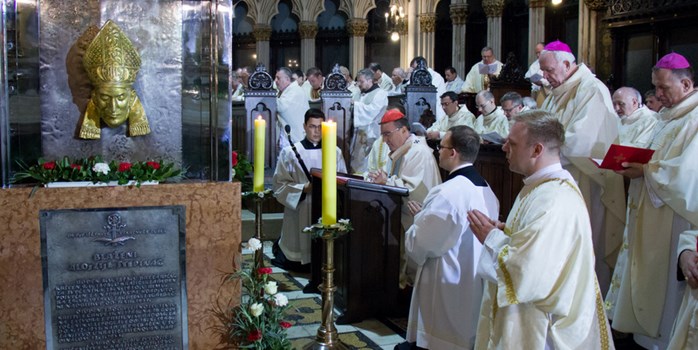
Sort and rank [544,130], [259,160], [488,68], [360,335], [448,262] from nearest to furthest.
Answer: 1. [544,130]
2. [259,160]
3. [448,262]
4. [360,335]
5. [488,68]

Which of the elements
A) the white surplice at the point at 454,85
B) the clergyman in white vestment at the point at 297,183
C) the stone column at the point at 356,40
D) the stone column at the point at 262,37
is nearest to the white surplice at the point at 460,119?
the clergyman in white vestment at the point at 297,183

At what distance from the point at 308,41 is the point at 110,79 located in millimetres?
16923

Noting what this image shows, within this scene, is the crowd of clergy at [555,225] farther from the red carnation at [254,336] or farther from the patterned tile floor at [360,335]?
the red carnation at [254,336]

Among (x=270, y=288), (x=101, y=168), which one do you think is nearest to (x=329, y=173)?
(x=270, y=288)

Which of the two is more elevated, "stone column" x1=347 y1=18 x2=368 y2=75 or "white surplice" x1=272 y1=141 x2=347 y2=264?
"stone column" x1=347 y1=18 x2=368 y2=75

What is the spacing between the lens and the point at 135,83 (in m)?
3.37

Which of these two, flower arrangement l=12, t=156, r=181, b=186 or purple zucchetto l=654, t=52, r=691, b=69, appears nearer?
flower arrangement l=12, t=156, r=181, b=186

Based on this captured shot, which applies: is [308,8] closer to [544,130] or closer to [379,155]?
[379,155]

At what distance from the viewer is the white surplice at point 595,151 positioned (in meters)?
5.02

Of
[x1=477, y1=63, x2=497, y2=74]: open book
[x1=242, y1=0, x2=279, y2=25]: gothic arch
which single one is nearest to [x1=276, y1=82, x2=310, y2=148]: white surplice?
[x1=477, y1=63, x2=497, y2=74]: open book

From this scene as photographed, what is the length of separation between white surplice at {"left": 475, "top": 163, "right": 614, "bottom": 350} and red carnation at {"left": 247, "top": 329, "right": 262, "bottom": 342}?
1.06 meters

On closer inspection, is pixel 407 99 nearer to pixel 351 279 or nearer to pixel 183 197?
pixel 351 279

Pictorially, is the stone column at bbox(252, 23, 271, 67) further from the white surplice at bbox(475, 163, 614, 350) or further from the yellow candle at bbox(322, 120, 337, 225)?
the white surplice at bbox(475, 163, 614, 350)

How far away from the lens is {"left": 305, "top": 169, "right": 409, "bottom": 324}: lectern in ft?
17.0
